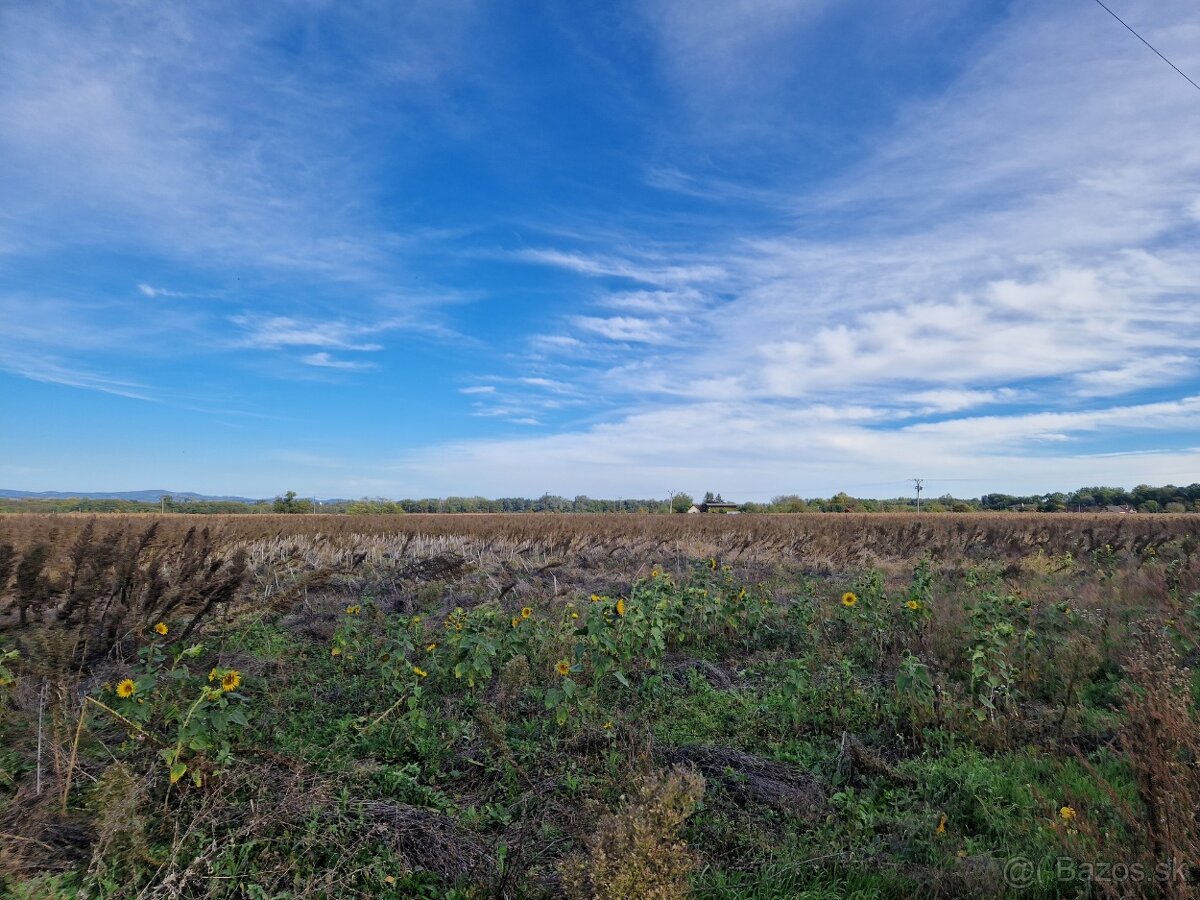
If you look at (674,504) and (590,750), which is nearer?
(590,750)

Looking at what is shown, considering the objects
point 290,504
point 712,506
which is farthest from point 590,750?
point 712,506

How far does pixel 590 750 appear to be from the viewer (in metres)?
4.12

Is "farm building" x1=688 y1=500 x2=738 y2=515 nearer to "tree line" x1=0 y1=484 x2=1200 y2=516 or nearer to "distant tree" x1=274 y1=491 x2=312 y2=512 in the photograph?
"tree line" x1=0 y1=484 x2=1200 y2=516

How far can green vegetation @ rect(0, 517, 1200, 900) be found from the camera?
2.68 m

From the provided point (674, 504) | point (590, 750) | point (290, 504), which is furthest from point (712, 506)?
point (590, 750)

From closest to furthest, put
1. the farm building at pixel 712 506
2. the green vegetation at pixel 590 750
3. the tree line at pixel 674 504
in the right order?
the green vegetation at pixel 590 750
the tree line at pixel 674 504
the farm building at pixel 712 506

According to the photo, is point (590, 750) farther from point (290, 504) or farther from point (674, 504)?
point (674, 504)

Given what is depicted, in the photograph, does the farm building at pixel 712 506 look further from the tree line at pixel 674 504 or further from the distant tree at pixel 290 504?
the distant tree at pixel 290 504

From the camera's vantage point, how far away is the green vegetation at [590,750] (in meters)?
2.68

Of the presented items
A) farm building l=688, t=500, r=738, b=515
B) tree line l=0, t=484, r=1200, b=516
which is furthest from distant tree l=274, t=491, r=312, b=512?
farm building l=688, t=500, r=738, b=515

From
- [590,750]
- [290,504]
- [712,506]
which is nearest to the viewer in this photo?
[590,750]

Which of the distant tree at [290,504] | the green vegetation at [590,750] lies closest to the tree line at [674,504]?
the distant tree at [290,504]

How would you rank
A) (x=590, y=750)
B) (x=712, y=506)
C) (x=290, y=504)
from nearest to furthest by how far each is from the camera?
(x=590, y=750) < (x=290, y=504) < (x=712, y=506)

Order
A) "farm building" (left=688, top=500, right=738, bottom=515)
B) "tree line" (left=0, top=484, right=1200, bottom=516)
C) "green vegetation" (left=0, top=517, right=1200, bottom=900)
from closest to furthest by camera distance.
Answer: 1. "green vegetation" (left=0, top=517, right=1200, bottom=900)
2. "tree line" (left=0, top=484, right=1200, bottom=516)
3. "farm building" (left=688, top=500, right=738, bottom=515)
